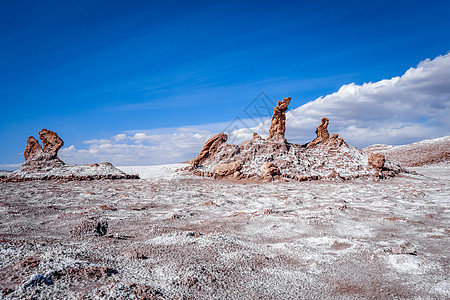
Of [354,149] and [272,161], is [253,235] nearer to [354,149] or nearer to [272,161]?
[272,161]

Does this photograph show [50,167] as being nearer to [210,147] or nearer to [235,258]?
→ [210,147]

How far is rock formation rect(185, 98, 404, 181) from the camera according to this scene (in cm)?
1658

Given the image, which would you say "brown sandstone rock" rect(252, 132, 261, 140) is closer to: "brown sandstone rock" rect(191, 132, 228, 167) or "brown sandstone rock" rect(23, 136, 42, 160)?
"brown sandstone rock" rect(191, 132, 228, 167)

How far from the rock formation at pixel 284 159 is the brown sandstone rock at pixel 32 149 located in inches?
423

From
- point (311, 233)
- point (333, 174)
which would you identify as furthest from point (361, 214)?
point (333, 174)

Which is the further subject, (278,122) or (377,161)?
(278,122)

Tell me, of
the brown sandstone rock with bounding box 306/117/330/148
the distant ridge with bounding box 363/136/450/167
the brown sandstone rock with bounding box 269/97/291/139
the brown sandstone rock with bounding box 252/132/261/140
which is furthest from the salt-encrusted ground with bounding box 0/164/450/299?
the distant ridge with bounding box 363/136/450/167

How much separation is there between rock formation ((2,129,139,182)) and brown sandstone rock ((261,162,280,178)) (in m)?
9.05

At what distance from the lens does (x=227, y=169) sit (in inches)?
676

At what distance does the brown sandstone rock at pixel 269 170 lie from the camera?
16.0m

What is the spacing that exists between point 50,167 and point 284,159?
16153mm

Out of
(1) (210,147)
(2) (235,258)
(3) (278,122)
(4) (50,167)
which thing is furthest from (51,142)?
(2) (235,258)

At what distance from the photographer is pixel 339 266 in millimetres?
3223

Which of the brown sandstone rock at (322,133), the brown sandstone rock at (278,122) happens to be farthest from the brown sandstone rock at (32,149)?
the brown sandstone rock at (322,133)
